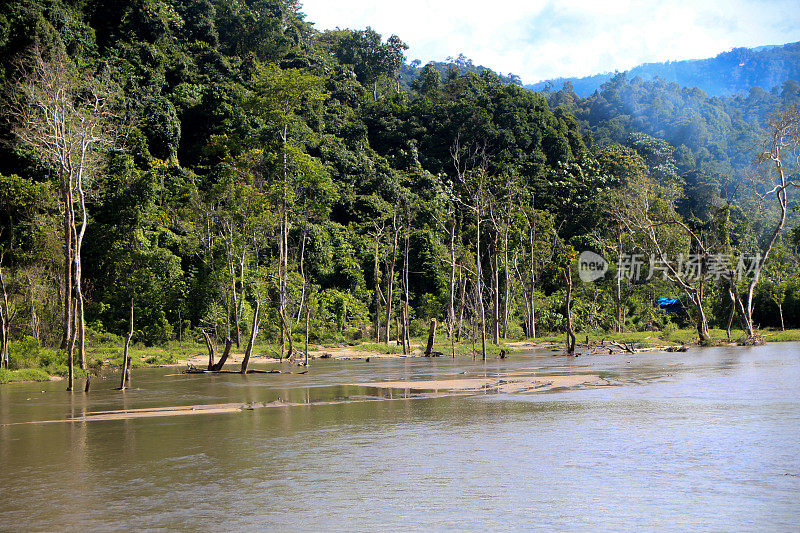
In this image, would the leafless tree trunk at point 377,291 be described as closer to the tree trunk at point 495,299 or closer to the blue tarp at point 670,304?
the tree trunk at point 495,299

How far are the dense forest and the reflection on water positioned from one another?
34.4 ft

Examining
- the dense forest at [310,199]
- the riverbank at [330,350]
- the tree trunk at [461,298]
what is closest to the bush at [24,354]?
the riverbank at [330,350]

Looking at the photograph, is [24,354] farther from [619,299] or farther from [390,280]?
[619,299]

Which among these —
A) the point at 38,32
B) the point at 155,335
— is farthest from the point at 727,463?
the point at 38,32

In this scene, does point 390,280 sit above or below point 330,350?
above

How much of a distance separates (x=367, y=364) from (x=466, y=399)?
16270 millimetres

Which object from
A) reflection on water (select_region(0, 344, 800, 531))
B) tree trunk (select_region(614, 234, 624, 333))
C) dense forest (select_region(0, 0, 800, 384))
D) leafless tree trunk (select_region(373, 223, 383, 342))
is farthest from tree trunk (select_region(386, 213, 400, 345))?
reflection on water (select_region(0, 344, 800, 531))

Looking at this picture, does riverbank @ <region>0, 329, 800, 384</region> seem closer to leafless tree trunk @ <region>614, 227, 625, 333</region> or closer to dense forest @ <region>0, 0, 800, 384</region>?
dense forest @ <region>0, 0, 800, 384</region>

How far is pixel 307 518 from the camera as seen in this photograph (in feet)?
27.6

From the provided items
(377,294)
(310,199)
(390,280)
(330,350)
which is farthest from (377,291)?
(330,350)

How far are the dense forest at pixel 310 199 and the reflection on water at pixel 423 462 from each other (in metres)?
10.5

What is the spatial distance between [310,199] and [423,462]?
119 ft

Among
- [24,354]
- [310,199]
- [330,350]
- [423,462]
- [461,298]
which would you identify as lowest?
[423,462]

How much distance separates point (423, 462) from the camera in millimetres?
11352
